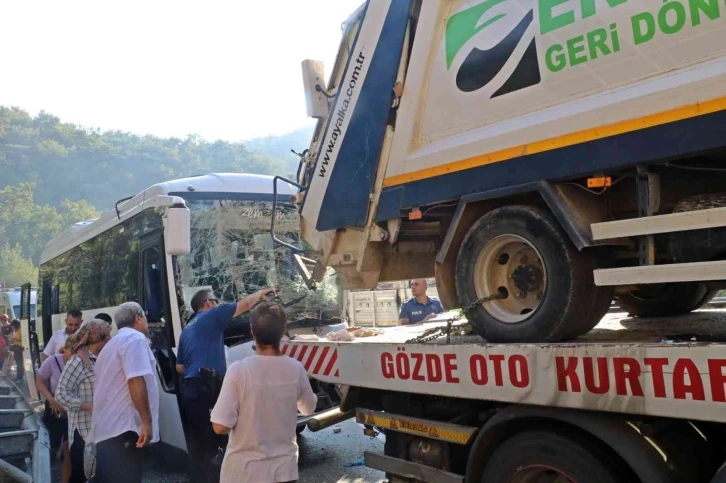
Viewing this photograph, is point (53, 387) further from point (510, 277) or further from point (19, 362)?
point (19, 362)

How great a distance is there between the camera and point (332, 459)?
22.5 ft

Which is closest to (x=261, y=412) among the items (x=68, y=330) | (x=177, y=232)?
(x=177, y=232)

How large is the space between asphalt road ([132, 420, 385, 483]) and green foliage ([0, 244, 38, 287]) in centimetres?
5285

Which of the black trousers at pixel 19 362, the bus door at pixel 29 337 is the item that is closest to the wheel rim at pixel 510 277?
the bus door at pixel 29 337

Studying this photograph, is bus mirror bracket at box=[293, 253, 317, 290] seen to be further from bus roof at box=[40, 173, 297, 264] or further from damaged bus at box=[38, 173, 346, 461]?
bus roof at box=[40, 173, 297, 264]

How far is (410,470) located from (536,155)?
6.52ft

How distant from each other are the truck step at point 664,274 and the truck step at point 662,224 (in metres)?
0.16

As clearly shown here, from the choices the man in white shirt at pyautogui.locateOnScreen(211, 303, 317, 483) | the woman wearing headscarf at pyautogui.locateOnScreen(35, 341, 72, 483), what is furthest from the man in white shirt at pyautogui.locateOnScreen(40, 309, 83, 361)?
the man in white shirt at pyautogui.locateOnScreen(211, 303, 317, 483)

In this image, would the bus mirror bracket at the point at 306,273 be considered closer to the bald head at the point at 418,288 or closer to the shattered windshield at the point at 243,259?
the shattered windshield at the point at 243,259

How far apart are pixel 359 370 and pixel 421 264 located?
121cm

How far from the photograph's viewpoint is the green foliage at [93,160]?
307 ft

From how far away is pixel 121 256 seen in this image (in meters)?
8.14

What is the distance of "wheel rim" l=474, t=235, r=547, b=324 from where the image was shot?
3.53 m

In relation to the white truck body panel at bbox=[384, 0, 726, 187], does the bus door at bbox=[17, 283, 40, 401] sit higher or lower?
lower
